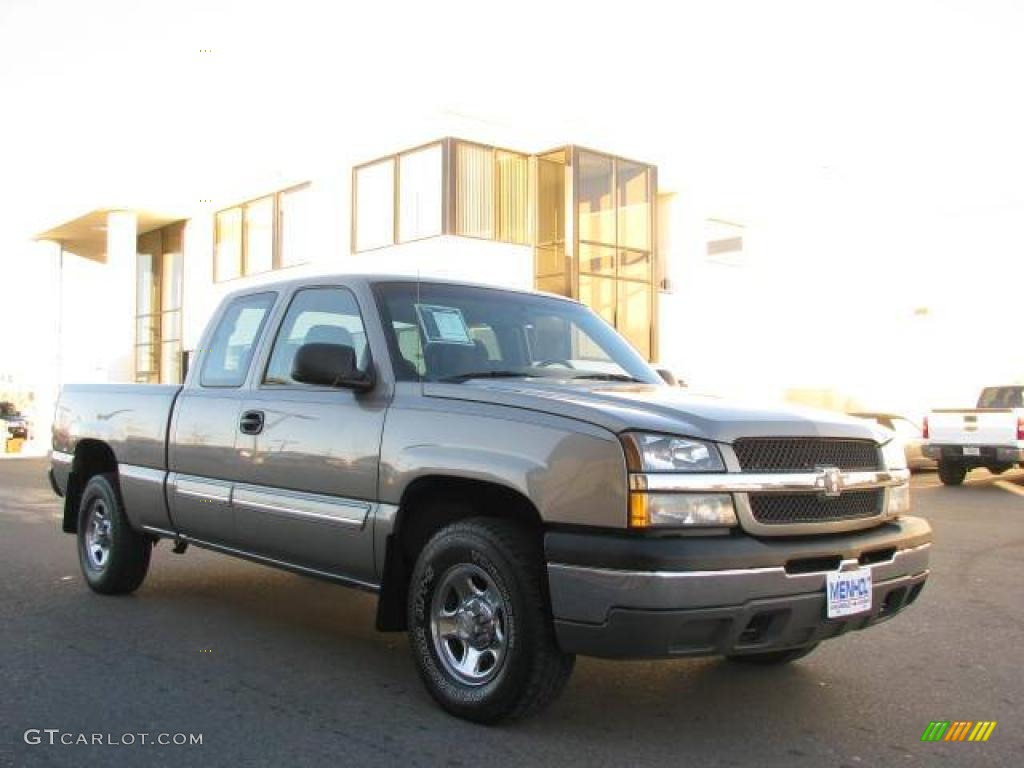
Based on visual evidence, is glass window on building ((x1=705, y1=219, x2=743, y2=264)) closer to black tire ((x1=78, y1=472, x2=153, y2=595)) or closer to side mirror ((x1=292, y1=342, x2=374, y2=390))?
black tire ((x1=78, y1=472, x2=153, y2=595))

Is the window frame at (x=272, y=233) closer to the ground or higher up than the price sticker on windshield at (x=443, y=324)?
higher up

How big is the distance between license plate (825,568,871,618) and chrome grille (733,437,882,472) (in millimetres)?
422

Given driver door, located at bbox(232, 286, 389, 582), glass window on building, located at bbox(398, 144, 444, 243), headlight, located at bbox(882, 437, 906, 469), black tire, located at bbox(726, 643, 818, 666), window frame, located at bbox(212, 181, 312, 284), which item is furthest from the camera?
window frame, located at bbox(212, 181, 312, 284)

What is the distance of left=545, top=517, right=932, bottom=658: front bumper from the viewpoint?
12.0 feet

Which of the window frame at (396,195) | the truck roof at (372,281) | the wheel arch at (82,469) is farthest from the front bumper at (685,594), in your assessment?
the window frame at (396,195)

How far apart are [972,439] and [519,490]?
14.4 metres

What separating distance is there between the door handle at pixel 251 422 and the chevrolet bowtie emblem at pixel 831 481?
9.03 ft

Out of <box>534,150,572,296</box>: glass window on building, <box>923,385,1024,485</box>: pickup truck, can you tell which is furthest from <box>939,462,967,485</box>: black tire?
<box>534,150,572,296</box>: glass window on building

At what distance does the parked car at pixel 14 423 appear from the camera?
1275 inches

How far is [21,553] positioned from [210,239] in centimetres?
2355

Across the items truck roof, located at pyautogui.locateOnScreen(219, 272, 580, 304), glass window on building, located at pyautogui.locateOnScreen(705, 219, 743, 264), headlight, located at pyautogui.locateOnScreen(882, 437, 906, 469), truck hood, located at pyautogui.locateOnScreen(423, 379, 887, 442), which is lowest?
headlight, located at pyautogui.locateOnScreen(882, 437, 906, 469)

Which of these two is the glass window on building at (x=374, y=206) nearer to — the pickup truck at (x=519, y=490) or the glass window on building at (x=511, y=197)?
the glass window on building at (x=511, y=197)

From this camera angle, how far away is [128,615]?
6230mm

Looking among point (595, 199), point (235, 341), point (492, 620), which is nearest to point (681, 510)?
point (492, 620)
